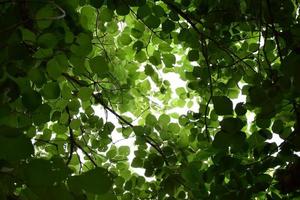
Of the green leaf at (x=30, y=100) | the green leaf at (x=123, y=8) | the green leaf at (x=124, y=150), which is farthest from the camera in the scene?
the green leaf at (x=124, y=150)

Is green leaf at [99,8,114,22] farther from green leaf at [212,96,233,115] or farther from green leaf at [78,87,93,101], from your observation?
green leaf at [212,96,233,115]

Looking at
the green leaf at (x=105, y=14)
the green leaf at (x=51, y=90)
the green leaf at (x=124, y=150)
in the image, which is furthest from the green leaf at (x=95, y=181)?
the green leaf at (x=124, y=150)

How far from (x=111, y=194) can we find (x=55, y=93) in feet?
1.73

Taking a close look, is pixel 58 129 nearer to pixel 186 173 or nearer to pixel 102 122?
pixel 102 122

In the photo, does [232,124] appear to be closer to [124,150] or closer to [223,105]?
A: [223,105]

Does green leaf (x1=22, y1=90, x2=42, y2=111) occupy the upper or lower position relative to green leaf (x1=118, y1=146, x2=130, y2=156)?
lower

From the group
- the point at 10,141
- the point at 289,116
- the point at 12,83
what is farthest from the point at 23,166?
the point at 289,116

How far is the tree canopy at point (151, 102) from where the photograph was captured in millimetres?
1107

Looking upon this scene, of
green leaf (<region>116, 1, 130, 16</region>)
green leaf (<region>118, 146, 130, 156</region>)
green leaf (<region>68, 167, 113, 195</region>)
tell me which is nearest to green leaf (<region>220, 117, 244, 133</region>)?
green leaf (<region>68, 167, 113, 195</region>)

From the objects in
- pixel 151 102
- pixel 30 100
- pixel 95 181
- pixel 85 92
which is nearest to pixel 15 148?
pixel 95 181

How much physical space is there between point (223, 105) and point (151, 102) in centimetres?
202

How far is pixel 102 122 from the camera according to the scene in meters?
2.60

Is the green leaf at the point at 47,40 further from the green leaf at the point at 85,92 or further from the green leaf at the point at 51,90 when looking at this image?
the green leaf at the point at 85,92

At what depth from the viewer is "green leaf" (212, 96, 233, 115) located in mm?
1342
